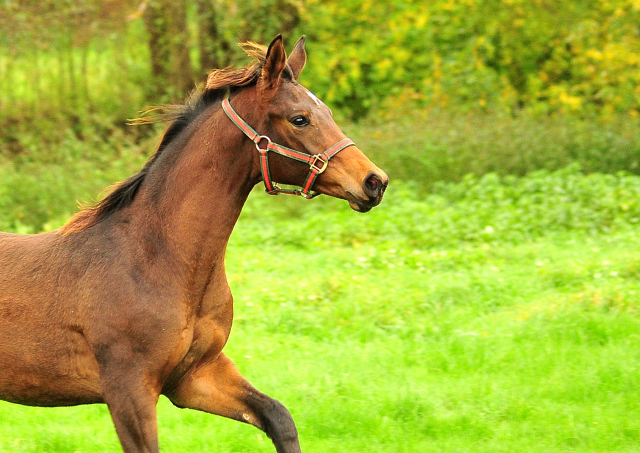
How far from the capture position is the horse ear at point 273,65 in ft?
11.4

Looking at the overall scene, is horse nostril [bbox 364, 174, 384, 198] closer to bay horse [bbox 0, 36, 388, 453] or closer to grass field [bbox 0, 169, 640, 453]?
bay horse [bbox 0, 36, 388, 453]

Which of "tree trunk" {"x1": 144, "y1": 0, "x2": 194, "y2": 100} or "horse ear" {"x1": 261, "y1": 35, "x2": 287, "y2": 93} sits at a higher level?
"horse ear" {"x1": 261, "y1": 35, "x2": 287, "y2": 93}

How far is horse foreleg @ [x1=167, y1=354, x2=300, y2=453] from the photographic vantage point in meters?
3.82

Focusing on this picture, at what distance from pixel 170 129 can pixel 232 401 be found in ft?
4.42

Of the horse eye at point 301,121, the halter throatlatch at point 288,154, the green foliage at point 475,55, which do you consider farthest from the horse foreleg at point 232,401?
the green foliage at point 475,55

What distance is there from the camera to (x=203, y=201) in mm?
3633

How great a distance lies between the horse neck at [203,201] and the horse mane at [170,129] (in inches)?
5.7

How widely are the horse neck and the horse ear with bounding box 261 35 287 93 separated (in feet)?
0.87

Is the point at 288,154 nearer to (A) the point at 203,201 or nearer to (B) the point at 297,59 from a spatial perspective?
(A) the point at 203,201

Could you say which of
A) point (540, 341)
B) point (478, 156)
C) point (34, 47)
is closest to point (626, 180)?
point (478, 156)

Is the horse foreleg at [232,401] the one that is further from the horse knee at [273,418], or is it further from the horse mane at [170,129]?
the horse mane at [170,129]

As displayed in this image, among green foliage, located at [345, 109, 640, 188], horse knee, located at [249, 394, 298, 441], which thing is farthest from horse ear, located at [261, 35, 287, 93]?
green foliage, located at [345, 109, 640, 188]

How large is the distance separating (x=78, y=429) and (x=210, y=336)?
172 centimetres

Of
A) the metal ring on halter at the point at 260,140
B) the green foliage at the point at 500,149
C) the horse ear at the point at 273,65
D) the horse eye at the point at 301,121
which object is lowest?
the green foliage at the point at 500,149
